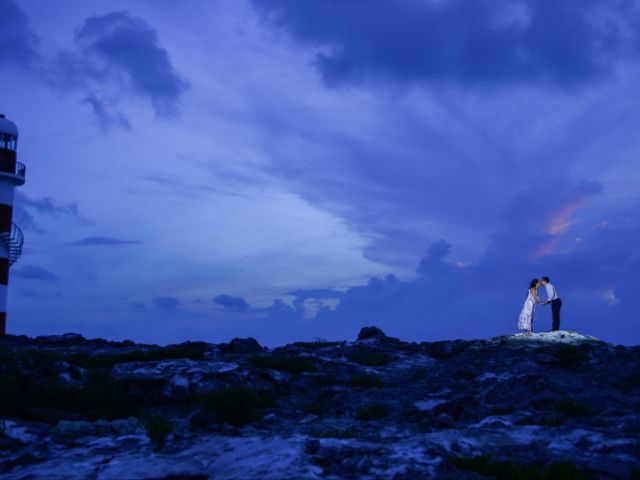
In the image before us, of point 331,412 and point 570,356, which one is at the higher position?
point 570,356

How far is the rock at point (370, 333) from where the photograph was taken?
1188 inches

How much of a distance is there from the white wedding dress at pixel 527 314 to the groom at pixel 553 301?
596 mm

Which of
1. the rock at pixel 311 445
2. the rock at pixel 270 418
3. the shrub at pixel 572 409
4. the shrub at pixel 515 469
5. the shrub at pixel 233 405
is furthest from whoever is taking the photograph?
the rock at pixel 270 418

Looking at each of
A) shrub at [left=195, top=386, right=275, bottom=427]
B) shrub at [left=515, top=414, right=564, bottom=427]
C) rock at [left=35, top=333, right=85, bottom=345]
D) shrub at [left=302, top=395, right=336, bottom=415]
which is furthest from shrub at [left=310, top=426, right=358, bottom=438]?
rock at [left=35, top=333, right=85, bottom=345]

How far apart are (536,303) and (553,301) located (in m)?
0.74

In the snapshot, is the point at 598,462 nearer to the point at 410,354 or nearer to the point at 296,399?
the point at 296,399

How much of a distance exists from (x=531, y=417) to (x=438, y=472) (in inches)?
182

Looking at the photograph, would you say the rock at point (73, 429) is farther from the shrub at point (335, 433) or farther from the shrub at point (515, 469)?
the shrub at point (515, 469)

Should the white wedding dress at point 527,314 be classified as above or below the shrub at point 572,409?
above

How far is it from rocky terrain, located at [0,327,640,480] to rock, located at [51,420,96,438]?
3 centimetres

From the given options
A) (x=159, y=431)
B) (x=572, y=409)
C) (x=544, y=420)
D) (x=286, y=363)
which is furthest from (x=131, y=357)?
(x=544, y=420)

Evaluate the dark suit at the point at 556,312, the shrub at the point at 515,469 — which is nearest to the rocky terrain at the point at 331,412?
the shrub at the point at 515,469

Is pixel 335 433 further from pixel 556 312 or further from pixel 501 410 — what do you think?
pixel 556 312

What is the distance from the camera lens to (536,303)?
26.7 metres
